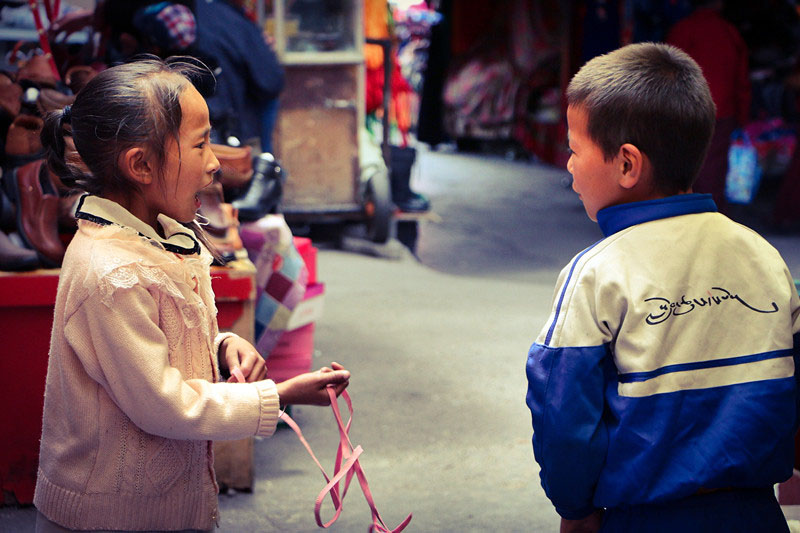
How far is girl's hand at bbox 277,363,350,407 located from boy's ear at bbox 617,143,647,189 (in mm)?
553

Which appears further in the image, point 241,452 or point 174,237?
point 241,452

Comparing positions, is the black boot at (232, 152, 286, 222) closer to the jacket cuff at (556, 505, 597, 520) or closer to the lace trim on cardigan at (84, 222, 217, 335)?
the lace trim on cardigan at (84, 222, 217, 335)

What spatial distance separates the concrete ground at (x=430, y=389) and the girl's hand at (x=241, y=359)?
119 cm

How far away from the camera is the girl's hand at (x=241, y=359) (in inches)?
66.7

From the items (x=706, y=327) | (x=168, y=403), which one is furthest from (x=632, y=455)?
(x=168, y=403)

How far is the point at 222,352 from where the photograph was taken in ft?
5.76

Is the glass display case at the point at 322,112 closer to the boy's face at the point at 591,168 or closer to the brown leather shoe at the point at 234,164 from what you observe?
the brown leather shoe at the point at 234,164

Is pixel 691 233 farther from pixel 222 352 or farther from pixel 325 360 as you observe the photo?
pixel 325 360

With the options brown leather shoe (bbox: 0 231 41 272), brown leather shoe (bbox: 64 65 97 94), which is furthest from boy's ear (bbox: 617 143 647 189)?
brown leather shoe (bbox: 64 65 97 94)

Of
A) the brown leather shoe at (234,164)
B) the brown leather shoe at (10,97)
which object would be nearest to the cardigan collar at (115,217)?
the brown leather shoe at (10,97)

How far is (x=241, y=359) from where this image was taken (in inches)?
68.1

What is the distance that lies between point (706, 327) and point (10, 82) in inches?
96.8

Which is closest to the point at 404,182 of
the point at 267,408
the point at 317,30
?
the point at 317,30

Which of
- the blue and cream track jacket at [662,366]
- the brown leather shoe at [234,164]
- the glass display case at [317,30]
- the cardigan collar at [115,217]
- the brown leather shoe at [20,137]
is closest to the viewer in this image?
the blue and cream track jacket at [662,366]
